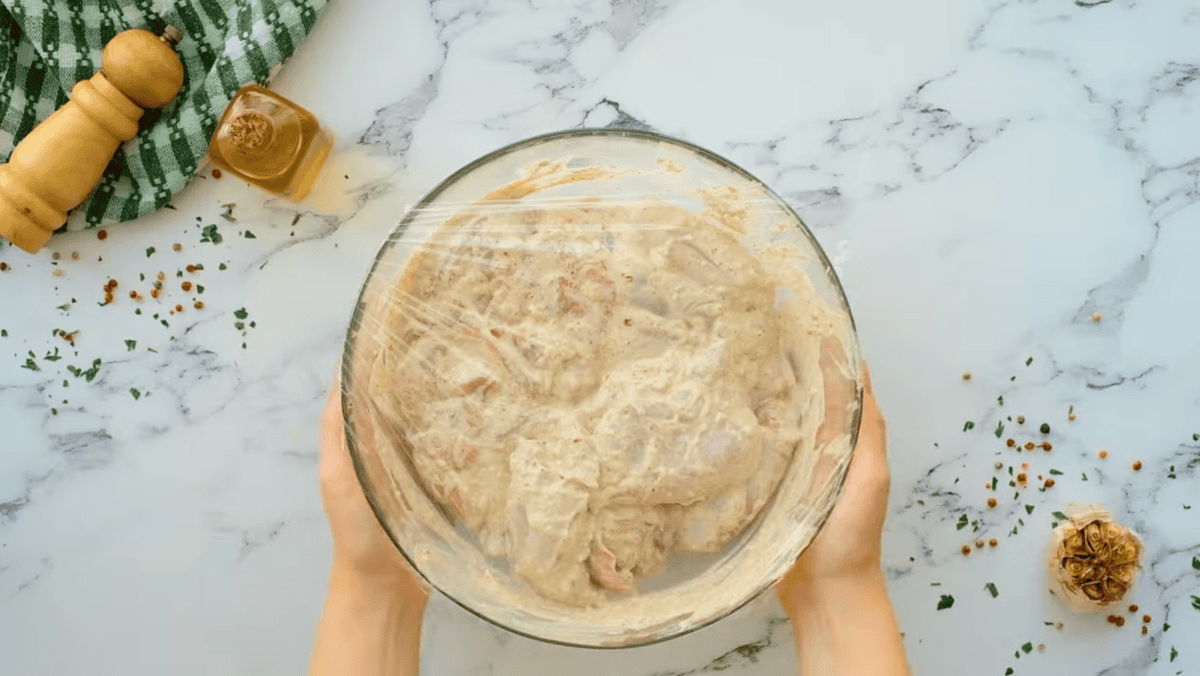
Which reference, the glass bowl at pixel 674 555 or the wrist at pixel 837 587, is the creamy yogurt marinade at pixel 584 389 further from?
the wrist at pixel 837 587

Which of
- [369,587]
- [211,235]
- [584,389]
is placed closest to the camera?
[584,389]

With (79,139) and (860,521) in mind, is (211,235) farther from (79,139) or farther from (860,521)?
(860,521)

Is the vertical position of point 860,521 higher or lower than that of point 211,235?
lower

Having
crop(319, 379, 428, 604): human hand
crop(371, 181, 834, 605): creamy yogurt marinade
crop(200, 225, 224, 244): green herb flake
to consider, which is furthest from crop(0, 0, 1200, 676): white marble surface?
crop(371, 181, 834, 605): creamy yogurt marinade

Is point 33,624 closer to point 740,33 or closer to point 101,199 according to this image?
point 101,199

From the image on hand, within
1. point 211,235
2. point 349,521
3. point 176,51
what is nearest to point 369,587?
point 349,521

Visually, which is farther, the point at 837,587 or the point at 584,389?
the point at 837,587

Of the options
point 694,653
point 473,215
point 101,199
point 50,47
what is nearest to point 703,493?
point 694,653
